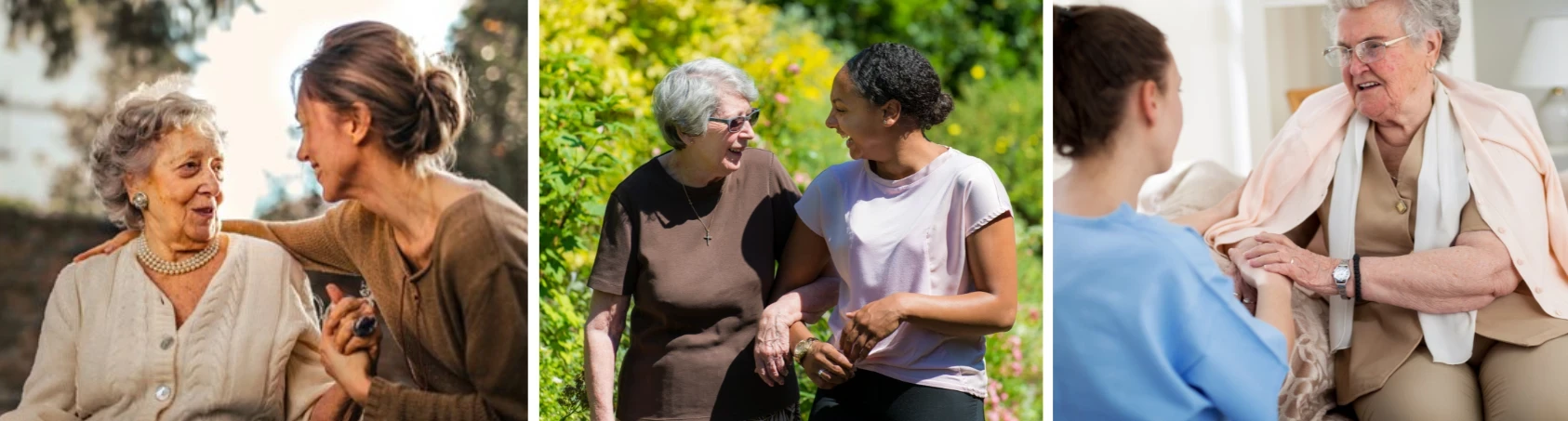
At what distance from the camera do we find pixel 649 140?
5277 mm

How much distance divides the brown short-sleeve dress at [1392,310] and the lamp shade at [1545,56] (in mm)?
392

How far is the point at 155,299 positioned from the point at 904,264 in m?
2.11

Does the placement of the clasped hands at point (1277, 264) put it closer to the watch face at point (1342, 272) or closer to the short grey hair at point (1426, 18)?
the watch face at point (1342, 272)

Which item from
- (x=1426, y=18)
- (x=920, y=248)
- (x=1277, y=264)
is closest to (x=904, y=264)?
(x=920, y=248)

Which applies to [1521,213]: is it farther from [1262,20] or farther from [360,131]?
[360,131]

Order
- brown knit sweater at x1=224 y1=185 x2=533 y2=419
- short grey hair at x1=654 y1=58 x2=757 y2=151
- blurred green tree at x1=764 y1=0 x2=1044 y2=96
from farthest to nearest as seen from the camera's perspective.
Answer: blurred green tree at x1=764 y1=0 x2=1044 y2=96 < brown knit sweater at x1=224 y1=185 x2=533 y2=419 < short grey hair at x1=654 y1=58 x2=757 y2=151

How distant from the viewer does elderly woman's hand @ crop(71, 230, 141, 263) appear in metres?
3.87

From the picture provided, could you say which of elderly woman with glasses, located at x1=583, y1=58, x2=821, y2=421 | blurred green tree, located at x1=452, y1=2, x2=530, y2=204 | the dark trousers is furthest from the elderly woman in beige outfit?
the dark trousers

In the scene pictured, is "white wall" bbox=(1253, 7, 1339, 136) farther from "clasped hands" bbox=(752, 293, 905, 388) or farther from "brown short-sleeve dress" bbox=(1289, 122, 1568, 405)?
"clasped hands" bbox=(752, 293, 905, 388)

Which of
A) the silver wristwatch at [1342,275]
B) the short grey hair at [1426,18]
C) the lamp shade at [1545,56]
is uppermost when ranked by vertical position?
the short grey hair at [1426,18]

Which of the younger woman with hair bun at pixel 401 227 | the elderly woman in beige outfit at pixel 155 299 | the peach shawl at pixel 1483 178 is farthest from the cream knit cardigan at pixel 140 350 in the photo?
the peach shawl at pixel 1483 178

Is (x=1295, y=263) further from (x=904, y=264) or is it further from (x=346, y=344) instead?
(x=346, y=344)

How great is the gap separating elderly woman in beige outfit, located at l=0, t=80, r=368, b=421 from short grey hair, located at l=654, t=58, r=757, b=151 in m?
1.28

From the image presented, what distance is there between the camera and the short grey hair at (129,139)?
3.84 m
